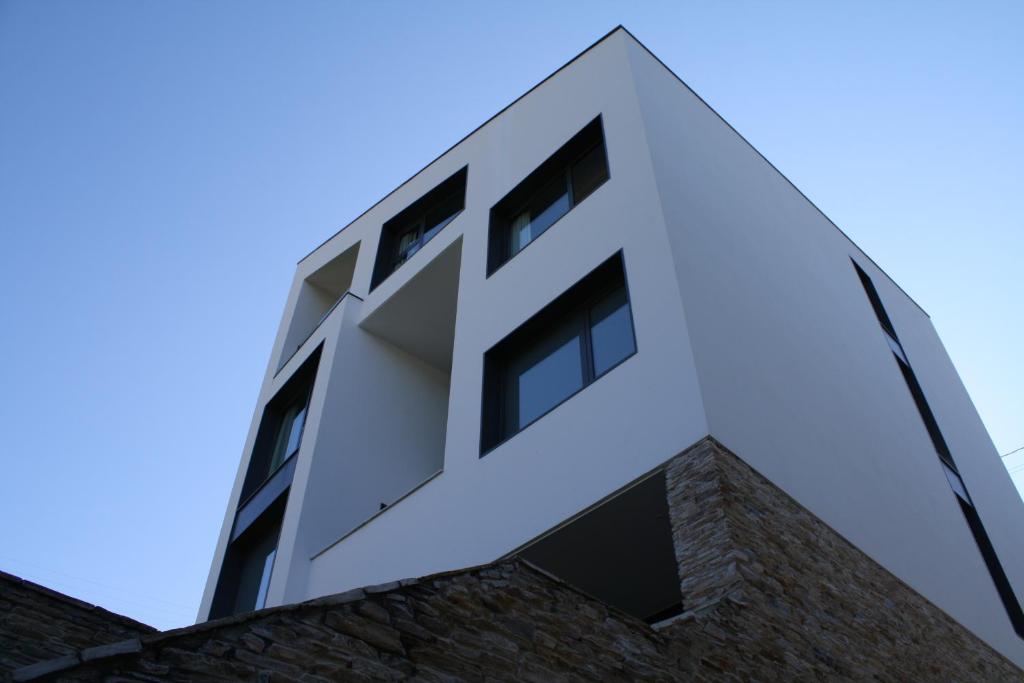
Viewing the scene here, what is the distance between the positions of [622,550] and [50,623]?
4.96 meters

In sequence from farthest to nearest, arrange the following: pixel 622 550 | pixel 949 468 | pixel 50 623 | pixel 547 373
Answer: pixel 949 468, pixel 547 373, pixel 622 550, pixel 50 623

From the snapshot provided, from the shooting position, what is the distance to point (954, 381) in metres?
17.7

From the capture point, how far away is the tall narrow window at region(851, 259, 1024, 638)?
12.2 m

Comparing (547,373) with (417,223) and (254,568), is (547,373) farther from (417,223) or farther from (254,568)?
(417,223)

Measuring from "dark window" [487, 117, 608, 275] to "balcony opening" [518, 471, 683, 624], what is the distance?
4.74 metres

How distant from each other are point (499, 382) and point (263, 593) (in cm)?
525

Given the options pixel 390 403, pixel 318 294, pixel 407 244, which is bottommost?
pixel 390 403

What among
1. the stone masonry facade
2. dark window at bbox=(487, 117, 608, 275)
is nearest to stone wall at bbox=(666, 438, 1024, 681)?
the stone masonry facade

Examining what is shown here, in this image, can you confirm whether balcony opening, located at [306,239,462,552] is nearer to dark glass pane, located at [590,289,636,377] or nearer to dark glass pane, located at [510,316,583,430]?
dark glass pane, located at [510,316,583,430]

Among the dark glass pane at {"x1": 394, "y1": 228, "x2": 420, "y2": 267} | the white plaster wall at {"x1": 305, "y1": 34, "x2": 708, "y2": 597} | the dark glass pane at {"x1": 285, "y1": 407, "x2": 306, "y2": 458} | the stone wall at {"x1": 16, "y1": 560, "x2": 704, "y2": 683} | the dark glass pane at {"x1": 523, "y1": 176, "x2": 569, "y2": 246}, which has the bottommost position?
the stone wall at {"x1": 16, "y1": 560, "x2": 704, "y2": 683}

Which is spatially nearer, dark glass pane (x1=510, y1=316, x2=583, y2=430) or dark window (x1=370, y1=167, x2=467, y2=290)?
dark glass pane (x1=510, y1=316, x2=583, y2=430)

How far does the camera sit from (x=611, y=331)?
9734mm

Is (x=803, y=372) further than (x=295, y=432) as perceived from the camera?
No

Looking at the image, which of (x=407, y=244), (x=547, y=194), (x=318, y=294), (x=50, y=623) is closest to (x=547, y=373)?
(x=547, y=194)
